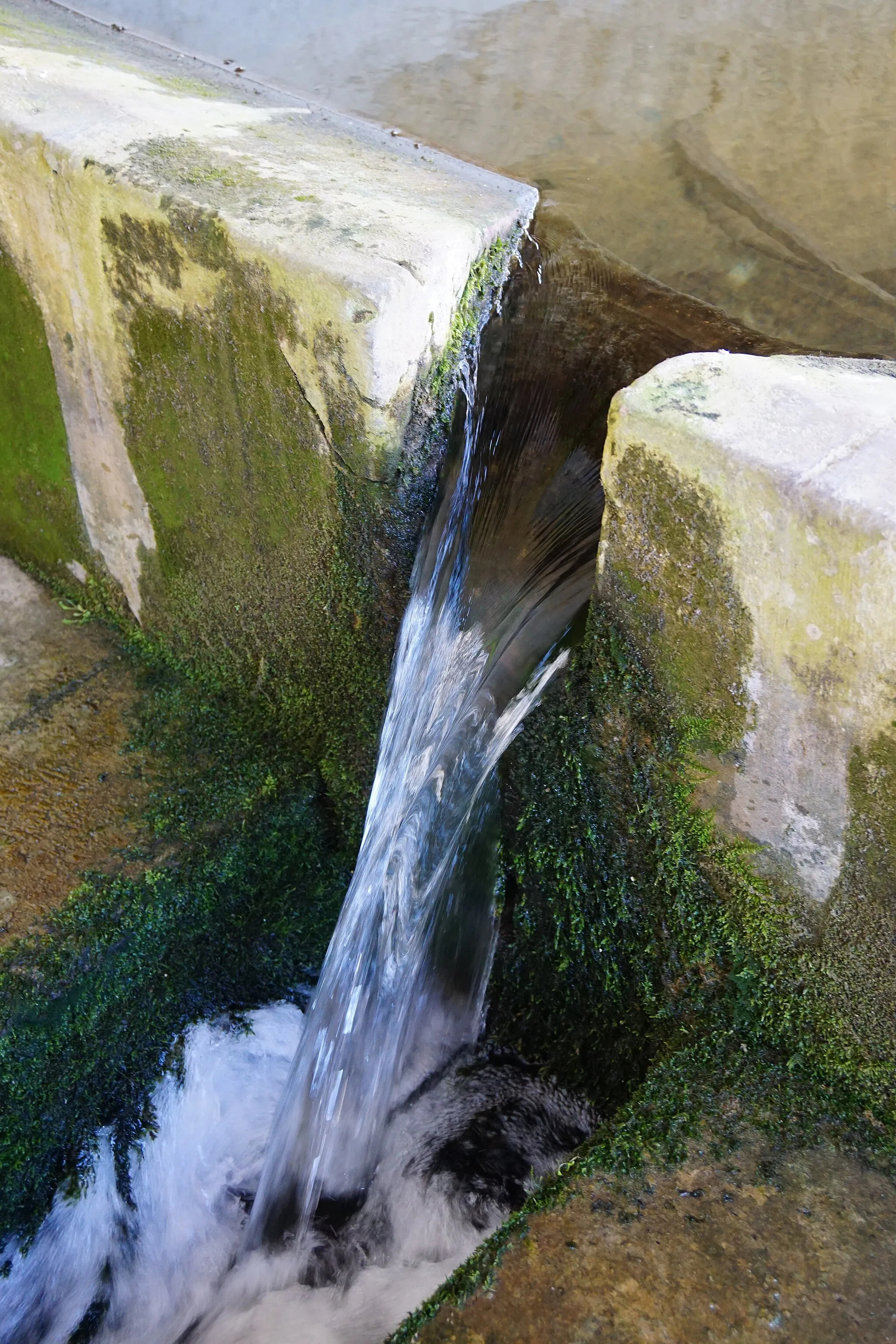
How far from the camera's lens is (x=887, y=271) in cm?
288

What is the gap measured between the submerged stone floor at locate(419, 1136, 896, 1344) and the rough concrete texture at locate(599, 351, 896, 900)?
55cm

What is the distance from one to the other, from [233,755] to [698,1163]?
1684mm

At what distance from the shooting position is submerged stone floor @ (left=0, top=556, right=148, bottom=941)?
8.59ft

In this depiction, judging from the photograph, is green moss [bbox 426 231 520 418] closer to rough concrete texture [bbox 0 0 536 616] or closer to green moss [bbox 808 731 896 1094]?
rough concrete texture [bbox 0 0 536 616]

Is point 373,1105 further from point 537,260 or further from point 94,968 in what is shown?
point 537,260

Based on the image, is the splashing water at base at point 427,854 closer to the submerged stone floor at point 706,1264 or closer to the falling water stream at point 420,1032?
the falling water stream at point 420,1032

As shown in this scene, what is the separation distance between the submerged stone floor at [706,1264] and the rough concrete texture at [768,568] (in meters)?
Result: 0.55

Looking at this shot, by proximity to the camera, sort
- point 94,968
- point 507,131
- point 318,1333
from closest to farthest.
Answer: point 318,1333, point 94,968, point 507,131

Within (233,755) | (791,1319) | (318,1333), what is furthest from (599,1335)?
(233,755)

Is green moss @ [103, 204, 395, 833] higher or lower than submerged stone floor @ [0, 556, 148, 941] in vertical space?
higher

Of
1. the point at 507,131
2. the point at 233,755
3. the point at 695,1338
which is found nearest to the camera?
the point at 695,1338

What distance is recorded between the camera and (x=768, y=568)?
70.1 inches

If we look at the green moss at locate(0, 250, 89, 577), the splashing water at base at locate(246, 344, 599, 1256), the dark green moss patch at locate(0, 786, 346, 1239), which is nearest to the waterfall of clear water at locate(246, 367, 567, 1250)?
the splashing water at base at locate(246, 344, 599, 1256)

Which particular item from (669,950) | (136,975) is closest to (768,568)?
(669,950)
